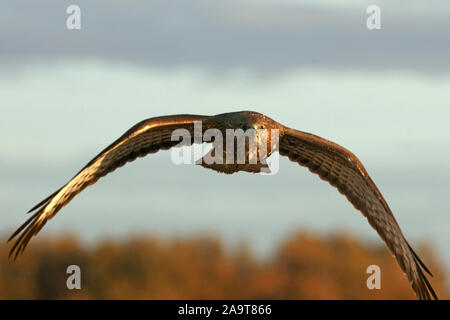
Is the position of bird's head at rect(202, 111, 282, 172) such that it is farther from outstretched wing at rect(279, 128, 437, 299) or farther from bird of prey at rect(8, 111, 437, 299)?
outstretched wing at rect(279, 128, 437, 299)

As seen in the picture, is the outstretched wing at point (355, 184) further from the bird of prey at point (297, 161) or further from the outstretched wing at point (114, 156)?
the outstretched wing at point (114, 156)

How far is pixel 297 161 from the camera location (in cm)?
1342

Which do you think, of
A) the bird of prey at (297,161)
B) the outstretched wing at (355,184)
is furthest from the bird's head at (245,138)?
the outstretched wing at (355,184)

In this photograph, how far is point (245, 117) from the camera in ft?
40.0

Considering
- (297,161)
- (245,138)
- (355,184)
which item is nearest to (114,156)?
(245,138)

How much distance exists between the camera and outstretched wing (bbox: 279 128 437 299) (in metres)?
12.6

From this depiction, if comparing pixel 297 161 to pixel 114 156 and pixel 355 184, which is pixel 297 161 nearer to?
pixel 355 184

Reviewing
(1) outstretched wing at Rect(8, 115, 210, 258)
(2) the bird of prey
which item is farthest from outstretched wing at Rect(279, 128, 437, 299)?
(1) outstretched wing at Rect(8, 115, 210, 258)

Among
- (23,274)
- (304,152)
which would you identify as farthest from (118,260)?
(304,152)

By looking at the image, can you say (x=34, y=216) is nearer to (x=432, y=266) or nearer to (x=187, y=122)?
(x=187, y=122)

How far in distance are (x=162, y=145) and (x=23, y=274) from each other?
33.8 metres

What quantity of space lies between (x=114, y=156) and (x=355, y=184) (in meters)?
3.33
